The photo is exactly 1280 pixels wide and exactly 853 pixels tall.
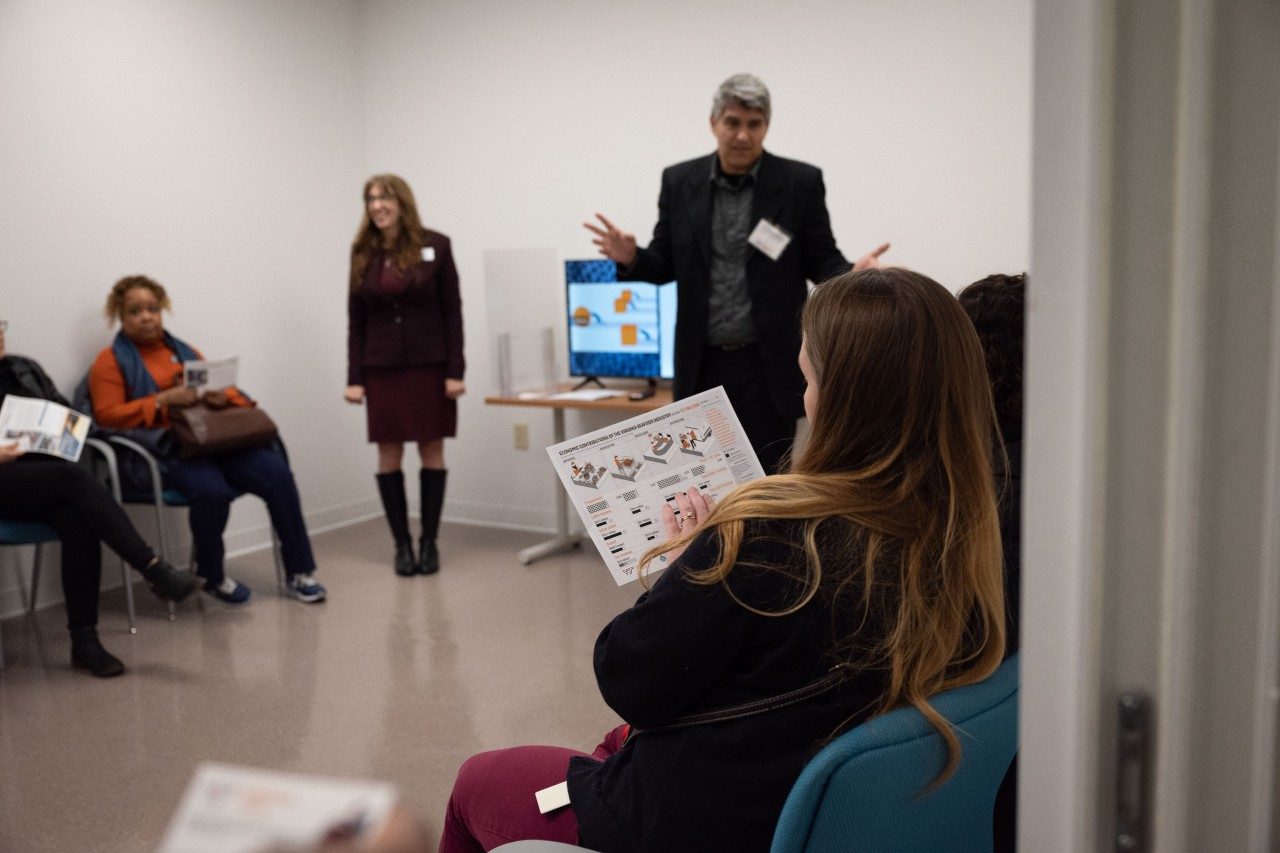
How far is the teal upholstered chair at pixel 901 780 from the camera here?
956 millimetres

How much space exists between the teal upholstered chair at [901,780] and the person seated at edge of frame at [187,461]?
343 centimetres

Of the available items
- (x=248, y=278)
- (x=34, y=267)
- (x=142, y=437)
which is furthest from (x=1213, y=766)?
(x=248, y=278)

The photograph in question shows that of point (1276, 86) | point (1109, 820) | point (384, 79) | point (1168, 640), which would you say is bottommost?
point (1109, 820)

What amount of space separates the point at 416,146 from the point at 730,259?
2.77 m

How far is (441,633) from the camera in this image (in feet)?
12.3

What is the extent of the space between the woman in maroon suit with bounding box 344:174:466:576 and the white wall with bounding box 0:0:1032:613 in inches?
20.3

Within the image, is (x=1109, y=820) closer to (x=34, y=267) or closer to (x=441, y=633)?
(x=441, y=633)

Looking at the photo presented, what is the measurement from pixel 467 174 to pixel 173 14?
4.86 feet

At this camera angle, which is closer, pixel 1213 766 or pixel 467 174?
pixel 1213 766

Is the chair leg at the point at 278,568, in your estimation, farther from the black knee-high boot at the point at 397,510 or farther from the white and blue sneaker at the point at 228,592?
the black knee-high boot at the point at 397,510

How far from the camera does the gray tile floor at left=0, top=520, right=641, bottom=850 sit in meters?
2.62

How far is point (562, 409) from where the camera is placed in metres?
5.01

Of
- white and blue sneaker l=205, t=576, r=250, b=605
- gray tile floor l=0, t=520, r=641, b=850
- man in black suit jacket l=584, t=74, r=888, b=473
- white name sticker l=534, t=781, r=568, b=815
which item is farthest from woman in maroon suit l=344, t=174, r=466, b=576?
white name sticker l=534, t=781, r=568, b=815

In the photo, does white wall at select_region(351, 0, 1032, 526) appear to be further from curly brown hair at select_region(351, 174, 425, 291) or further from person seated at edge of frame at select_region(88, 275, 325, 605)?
person seated at edge of frame at select_region(88, 275, 325, 605)
